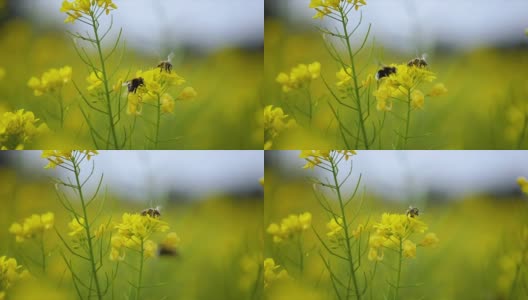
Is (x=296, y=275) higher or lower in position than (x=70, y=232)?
lower

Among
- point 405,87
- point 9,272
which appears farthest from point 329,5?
point 9,272

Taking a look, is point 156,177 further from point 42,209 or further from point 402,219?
point 402,219

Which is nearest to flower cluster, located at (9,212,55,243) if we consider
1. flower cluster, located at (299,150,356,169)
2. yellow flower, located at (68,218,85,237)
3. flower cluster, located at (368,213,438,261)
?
yellow flower, located at (68,218,85,237)

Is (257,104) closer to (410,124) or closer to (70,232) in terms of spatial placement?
(410,124)

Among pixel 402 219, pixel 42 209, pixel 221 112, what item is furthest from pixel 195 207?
pixel 402 219

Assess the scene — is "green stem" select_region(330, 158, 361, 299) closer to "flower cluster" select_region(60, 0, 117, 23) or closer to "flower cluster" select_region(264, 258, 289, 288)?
"flower cluster" select_region(264, 258, 289, 288)

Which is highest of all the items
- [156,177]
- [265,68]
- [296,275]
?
[265,68]

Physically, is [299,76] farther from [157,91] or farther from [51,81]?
[51,81]
